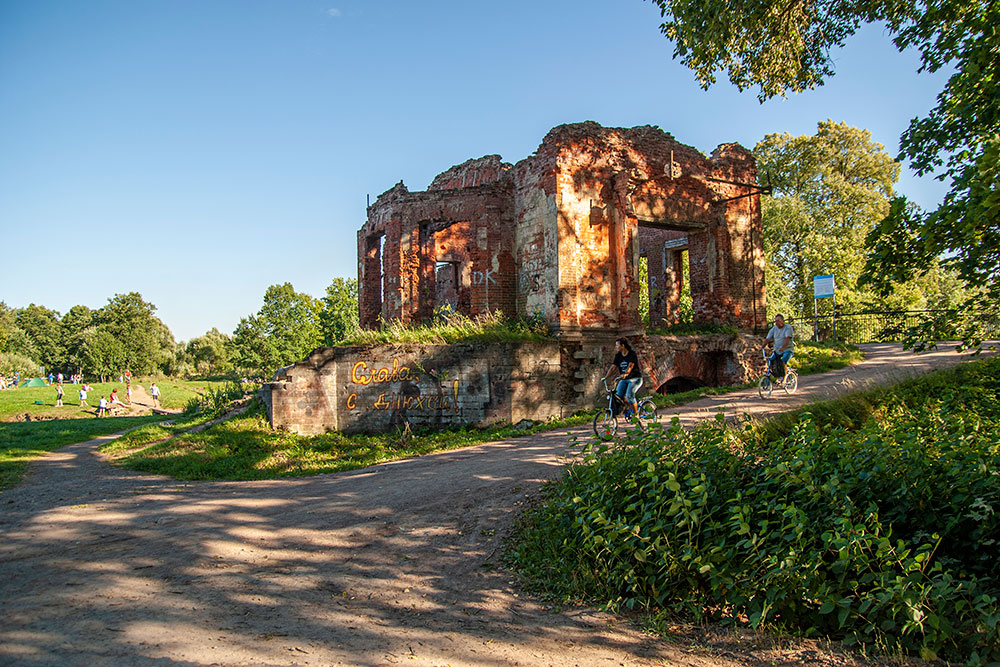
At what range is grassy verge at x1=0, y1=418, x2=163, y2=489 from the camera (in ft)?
38.4

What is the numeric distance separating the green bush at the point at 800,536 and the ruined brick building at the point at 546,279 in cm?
851

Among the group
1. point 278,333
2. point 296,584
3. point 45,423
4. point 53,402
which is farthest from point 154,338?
point 296,584

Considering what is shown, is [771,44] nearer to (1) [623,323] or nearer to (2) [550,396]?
(1) [623,323]

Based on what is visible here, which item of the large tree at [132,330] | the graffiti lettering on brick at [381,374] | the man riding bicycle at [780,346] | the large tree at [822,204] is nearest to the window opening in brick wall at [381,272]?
the graffiti lettering on brick at [381,374]

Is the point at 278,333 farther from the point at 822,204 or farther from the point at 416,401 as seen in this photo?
the point at 822,204

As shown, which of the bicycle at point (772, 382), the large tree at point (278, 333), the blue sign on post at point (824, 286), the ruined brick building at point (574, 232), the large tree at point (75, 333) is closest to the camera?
the bicycle at point (772, 382)

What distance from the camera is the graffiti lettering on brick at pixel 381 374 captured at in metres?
14.7

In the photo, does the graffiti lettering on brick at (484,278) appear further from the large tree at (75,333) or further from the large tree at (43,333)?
the large tree at (43,333)

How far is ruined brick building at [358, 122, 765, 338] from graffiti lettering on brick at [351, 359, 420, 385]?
4302 mm

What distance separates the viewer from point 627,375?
1110 cm

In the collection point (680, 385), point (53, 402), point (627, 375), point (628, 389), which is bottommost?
point (53, 402)

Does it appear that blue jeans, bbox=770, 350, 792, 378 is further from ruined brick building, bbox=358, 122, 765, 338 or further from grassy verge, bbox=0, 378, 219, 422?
grassy verge, bbox=0, 378, 219, 422

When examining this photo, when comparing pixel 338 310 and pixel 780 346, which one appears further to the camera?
pixel 338 310

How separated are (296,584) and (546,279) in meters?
12.8
